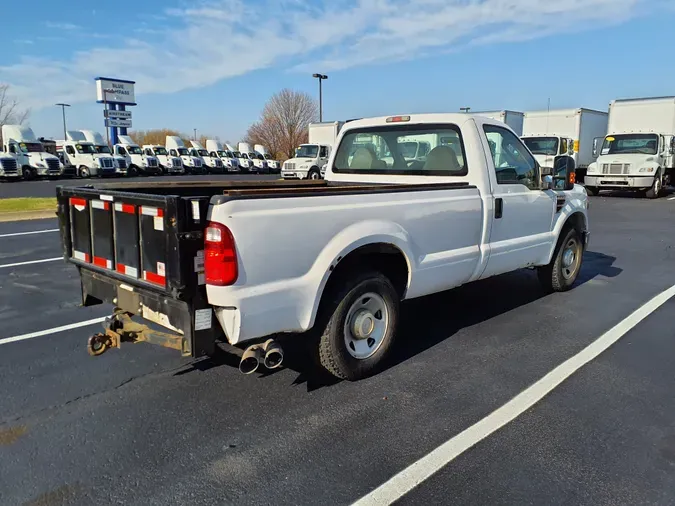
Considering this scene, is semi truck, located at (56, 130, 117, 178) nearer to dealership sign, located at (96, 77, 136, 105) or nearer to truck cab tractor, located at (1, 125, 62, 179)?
truck cab tractor, located at (1, 125, 62, 179)

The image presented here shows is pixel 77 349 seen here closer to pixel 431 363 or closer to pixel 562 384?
pixel 431 363

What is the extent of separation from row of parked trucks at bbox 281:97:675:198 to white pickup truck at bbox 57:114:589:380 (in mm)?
14290

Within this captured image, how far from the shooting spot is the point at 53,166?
31844 mm

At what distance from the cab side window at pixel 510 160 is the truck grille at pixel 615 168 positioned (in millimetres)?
16440

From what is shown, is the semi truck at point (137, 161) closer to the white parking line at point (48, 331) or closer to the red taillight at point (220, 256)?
the white parking line at point (48, 331)

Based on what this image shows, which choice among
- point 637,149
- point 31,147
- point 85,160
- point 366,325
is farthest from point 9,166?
point 366,325

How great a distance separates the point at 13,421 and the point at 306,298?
202cm

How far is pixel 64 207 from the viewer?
161 inches

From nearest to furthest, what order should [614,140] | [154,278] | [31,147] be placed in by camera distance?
[154,278] → [614,140] → [31,147]

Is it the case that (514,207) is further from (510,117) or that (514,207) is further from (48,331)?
(510,117)

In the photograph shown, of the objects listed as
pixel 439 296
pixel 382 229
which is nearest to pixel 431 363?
pixel 382 229

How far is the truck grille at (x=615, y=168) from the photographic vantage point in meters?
19.6

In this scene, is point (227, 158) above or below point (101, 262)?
above

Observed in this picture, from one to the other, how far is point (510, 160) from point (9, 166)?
105 feet
